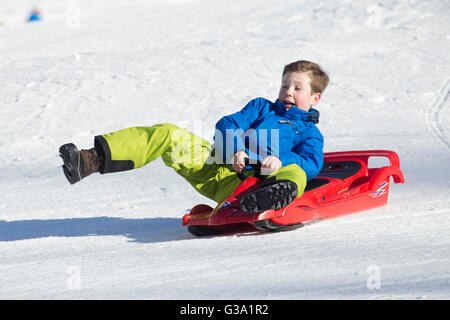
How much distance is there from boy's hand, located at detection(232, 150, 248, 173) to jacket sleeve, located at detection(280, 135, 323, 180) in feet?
0.60

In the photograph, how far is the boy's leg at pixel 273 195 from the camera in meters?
2.85

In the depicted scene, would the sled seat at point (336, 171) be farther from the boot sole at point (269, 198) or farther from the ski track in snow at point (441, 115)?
the ski track in snow at point (441, 115)

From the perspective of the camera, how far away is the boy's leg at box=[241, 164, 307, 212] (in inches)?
112

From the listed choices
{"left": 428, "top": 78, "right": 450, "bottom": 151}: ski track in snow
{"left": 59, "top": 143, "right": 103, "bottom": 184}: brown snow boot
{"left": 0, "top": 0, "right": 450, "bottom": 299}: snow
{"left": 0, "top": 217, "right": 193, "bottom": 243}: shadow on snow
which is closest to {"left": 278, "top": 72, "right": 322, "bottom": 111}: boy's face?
{"left": 0, "top": 0, "right": 450, "bottom": 299}: snow

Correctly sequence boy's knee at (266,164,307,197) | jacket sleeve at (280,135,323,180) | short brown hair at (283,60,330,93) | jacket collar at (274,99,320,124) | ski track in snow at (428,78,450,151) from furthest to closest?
1. ski track in snow at (428,78,450,151)
2. short brown hair at (283,60,330,93)
3. jacket collar at (274,99,320,124)
4. jacket sleeve at (280,135,323,180)
5. boy's knee at (266,164,307,197)

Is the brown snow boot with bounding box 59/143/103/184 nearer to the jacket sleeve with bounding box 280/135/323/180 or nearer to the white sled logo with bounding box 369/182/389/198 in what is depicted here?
the jacket sleeve with bounding box 280/135/323/180

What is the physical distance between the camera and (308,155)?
10.7ft

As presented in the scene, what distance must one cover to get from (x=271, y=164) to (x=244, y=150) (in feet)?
0.74

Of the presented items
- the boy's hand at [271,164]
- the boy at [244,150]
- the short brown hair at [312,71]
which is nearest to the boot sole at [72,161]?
the boy at [244,150]

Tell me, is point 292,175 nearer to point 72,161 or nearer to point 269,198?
point 269,198

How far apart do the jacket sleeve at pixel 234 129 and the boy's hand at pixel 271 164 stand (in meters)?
0.20
